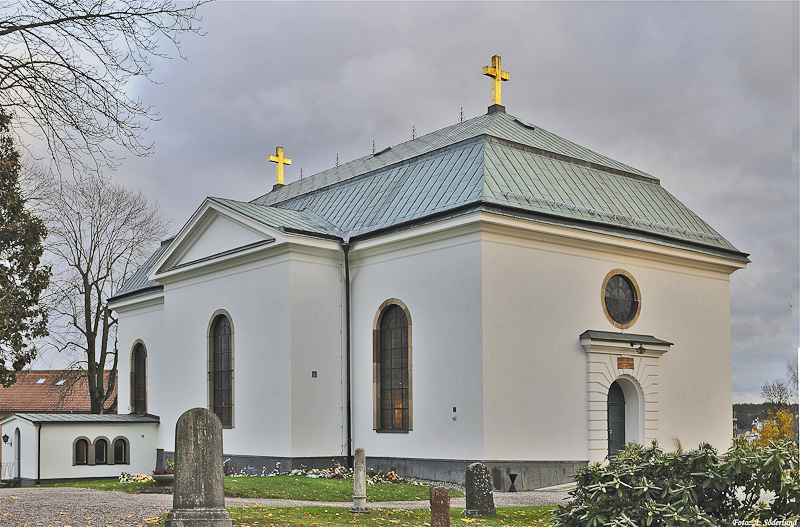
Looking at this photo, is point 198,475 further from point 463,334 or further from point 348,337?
point 348,337

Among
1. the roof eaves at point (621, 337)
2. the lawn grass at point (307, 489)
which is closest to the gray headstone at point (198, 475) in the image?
the lawn grass at point (307, 489)

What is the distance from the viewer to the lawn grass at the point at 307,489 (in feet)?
58.5

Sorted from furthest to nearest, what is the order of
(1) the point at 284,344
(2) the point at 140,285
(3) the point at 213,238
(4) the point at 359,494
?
(2) the point at 140,285, (3) the point at 213,238, (1) the point at 284,344, (4) the point at 359,494

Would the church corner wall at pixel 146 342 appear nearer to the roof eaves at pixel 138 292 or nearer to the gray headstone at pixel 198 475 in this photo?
the roof eaves at pixel 138 292

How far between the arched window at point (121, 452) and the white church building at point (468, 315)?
13.8 ft

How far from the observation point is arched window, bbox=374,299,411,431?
21516 millimetres

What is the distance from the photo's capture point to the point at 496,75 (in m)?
26.2

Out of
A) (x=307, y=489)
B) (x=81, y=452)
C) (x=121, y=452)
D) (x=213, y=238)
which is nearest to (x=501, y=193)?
(x=307, y=489)

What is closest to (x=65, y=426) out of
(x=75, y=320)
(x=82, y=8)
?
(x=75, y=320)

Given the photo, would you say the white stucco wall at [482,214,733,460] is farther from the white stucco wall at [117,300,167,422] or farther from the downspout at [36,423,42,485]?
the downspout at [36,423,42,485]

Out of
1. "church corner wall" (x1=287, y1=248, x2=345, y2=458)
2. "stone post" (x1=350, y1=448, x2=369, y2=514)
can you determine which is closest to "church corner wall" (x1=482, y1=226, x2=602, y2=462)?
"stone post" (x1=350, y1=448, x2=369, y2=514)

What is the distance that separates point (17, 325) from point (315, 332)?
7967 millimetres

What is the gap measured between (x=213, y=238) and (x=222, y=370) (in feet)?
12.8

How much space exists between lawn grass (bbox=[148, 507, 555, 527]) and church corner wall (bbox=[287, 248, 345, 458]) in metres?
6.67
